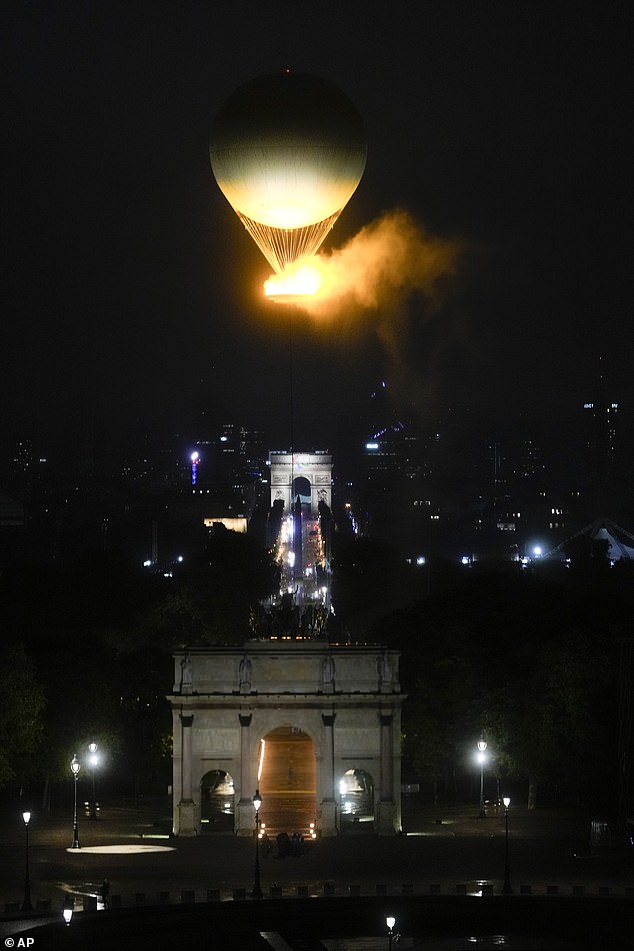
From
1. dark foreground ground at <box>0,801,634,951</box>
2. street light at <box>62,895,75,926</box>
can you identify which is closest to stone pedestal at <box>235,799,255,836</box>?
dark foreground ground at <box>0,801,634,951</box>

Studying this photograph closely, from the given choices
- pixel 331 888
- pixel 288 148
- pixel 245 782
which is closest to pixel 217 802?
pixel 245 782

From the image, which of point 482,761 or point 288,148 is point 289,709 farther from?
point 288,148

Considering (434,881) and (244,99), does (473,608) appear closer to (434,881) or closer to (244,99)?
(244,99)

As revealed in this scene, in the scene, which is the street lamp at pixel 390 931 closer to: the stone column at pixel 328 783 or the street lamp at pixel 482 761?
the stone column at pixel 328 783

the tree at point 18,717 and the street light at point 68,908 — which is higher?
the tree at point 18,717

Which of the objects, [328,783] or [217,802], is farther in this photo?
[217,802]

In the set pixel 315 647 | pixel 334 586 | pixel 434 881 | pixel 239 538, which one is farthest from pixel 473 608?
pixel 239 538

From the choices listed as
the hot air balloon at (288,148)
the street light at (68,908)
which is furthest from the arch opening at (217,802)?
the hot air balloon at (288,148)
